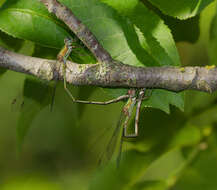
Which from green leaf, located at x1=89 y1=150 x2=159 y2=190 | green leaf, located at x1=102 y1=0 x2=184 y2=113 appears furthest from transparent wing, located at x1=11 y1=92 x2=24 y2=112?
green leaf, located at x1=102 y1=0 x2=184 y2=113

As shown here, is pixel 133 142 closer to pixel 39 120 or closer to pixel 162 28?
pixel 162 28

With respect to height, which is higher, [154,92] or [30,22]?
[30,22]

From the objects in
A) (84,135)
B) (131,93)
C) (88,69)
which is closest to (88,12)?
(88,69)

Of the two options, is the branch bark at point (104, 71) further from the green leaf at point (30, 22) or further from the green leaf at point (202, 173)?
the green leaf at point (202, 173)

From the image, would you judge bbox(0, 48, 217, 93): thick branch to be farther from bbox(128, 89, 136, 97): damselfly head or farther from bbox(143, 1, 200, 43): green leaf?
bbox(143, 1, 200, 43): green leaf

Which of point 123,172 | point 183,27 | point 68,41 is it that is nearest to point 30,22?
A: point 68,41

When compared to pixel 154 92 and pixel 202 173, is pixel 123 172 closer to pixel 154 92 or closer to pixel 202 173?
pixel 202 173
